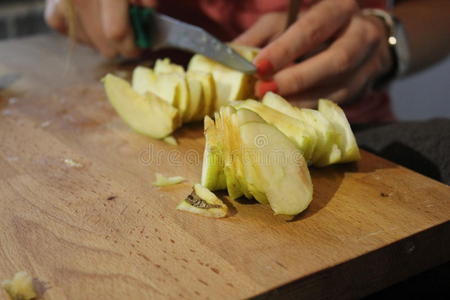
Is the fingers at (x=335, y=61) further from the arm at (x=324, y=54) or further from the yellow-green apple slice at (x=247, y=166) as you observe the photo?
the yellow-green apple slice at (x=247, y=166)

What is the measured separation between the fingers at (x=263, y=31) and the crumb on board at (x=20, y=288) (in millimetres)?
785

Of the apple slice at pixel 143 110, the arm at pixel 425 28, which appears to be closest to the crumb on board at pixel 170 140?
the apple slice at pixel 143 110

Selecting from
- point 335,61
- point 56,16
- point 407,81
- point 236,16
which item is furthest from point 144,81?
point 407,81

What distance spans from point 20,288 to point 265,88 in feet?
2.01

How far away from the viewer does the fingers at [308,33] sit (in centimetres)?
110

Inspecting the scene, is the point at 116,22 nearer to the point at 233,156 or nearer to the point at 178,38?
the point at 178,38

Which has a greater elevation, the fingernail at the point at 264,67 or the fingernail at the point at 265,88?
the fingernail at the point at 264,67

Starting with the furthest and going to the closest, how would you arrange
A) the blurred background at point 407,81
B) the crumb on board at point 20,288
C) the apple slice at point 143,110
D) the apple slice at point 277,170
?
the blurred background at point 407,81 < the apple slice at point 143,110 < the apple slice at point 277,170 < the crumb on board at point 20,288

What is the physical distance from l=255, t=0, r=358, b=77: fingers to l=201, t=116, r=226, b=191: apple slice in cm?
32

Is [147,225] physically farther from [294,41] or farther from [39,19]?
[39,19]

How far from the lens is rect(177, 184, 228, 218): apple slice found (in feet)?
2.50

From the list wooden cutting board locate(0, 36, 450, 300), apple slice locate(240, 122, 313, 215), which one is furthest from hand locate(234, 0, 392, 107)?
apple slice locate(240, 122, 313, 215)

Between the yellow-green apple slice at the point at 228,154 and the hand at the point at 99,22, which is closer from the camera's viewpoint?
the yellow-green apple slice at the point at 228,154

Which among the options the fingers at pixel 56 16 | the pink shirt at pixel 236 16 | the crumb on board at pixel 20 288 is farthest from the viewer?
the fingers at pixel 56 16
